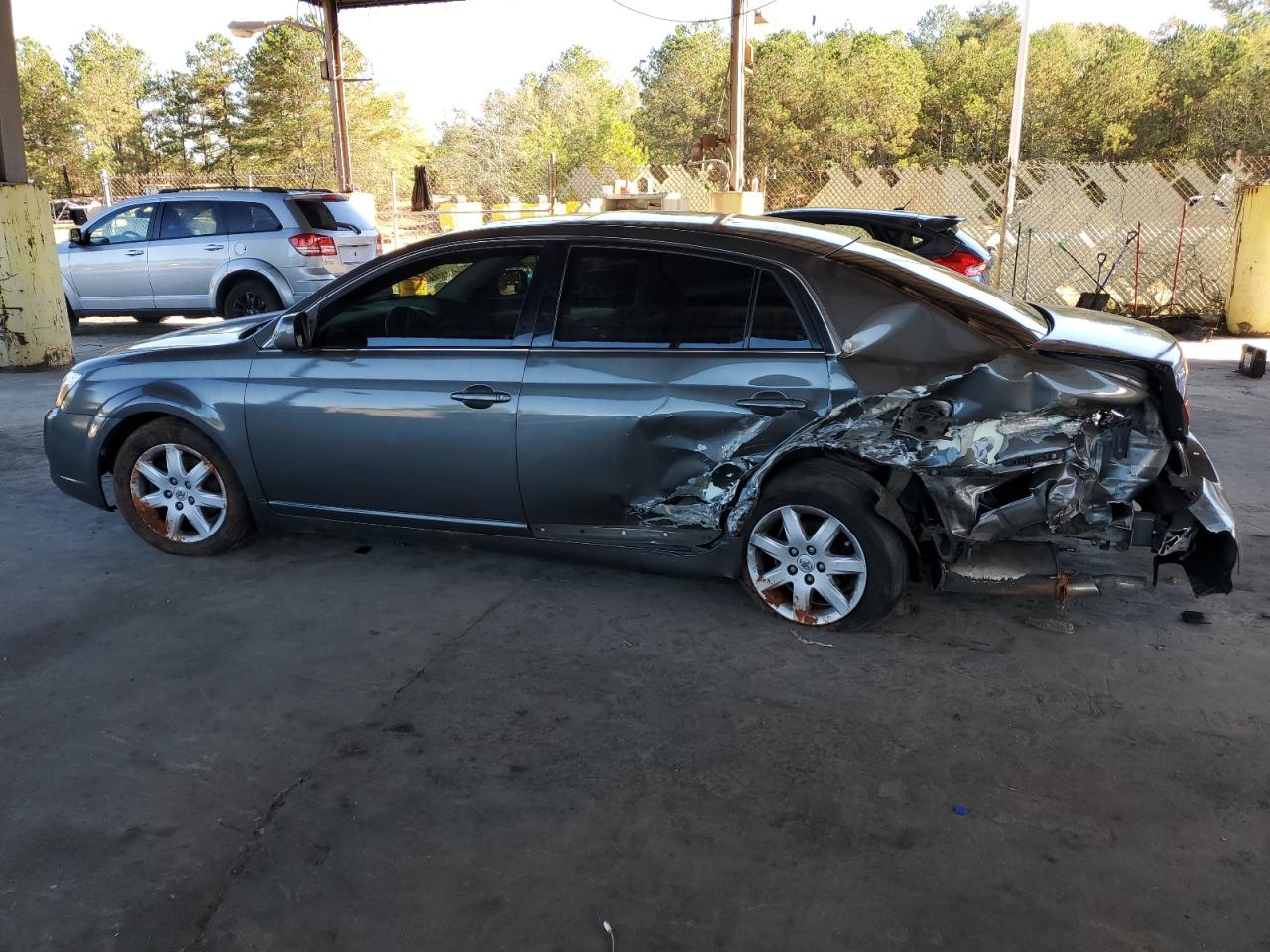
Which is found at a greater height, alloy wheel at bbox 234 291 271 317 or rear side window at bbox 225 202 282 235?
rear side window at bbox 225 202 282 235

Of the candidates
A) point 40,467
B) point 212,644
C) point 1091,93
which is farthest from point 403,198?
point 212,644

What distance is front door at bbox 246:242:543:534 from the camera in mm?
4598

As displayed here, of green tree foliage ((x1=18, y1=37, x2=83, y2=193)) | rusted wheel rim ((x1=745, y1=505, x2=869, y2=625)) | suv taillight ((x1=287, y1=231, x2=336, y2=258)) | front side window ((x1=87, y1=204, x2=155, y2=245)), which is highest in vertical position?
green tree foliage ((x1=18, y1=37, x2=83, y2=193))

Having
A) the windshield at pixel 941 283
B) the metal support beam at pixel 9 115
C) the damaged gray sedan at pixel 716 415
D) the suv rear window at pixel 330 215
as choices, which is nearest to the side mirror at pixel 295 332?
the damaged gray sedan at pixel 716 415

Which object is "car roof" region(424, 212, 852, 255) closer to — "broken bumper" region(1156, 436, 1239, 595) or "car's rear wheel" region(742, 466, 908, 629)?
"car's rear wheel" region(742, 466, 908, 629)

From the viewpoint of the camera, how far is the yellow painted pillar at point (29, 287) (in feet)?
34.1

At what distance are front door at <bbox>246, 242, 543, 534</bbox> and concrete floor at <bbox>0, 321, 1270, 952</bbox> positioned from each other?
0.43m

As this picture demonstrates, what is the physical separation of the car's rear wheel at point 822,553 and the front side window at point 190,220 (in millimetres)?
10216

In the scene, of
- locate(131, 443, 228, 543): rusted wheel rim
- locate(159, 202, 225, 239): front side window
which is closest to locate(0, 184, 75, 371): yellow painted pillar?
locate(159, 202, 225, 239): front side window

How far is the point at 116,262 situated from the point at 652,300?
10931 mm

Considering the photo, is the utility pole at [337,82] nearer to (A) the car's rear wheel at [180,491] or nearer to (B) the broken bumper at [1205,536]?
(A) the car's rear wheel at [180,491]

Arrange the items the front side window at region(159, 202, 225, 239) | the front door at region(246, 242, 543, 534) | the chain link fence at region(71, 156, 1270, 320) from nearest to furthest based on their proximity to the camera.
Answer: the front door at region(246, 242, 543, 534) → the front side window at region(159, 202, 225, 239) → the chain link fence at region(71, 156, 1270, 320)

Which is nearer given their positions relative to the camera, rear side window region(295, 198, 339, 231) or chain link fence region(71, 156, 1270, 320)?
rear side window region(295, 198, 339, 231)

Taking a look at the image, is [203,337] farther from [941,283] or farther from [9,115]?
[9,115]
